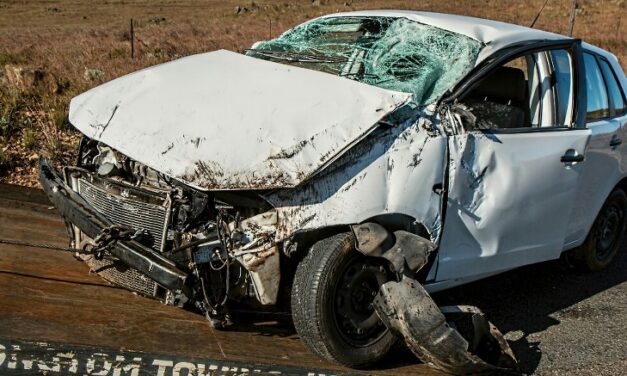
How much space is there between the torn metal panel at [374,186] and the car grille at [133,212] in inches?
25.0

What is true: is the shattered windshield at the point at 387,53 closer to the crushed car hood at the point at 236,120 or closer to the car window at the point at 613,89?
the crushed car hood at the point at 236,120

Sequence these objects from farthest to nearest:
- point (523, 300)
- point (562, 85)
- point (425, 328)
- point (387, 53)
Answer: point (523, 300), point (562, 85), point (387, 53), point (425, 328)

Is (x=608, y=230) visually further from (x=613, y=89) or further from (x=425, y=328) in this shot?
(x=425, y=328)

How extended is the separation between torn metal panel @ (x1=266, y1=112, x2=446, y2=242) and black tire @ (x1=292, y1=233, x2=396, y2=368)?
19 centimetres

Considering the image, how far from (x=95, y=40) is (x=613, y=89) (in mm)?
17885

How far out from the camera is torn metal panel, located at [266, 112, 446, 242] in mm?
3635

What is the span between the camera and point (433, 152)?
3.85m

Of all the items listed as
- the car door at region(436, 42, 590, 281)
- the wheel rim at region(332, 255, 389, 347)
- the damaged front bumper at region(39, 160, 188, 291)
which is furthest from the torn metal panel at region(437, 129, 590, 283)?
the damaged front bumper at region(39, 160, 188, 291)

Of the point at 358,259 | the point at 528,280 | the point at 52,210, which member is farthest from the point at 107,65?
the point at 358,259

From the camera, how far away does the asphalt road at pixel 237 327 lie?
13.0ft

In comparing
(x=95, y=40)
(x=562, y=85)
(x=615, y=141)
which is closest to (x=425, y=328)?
(x=562, y=85)

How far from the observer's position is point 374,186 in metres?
3.68

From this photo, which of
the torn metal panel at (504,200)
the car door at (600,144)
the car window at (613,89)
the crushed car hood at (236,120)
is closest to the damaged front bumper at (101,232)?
the crushed car hood at (236,120)

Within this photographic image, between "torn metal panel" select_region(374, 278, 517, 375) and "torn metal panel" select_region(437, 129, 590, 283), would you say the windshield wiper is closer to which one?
"torn metal panel" select_region(437, 129, 590, 283)
